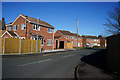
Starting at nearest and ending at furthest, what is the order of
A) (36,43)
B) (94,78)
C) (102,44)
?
(94,78) → (36,43) → (102,44)

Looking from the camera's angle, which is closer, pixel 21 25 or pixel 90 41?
pixel 21 25

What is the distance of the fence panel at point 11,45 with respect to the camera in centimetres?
1614

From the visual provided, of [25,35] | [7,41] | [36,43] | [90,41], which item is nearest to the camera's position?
[7,41]

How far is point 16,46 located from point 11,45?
0.84 meters

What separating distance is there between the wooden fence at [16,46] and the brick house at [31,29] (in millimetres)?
4566

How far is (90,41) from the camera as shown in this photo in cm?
7156

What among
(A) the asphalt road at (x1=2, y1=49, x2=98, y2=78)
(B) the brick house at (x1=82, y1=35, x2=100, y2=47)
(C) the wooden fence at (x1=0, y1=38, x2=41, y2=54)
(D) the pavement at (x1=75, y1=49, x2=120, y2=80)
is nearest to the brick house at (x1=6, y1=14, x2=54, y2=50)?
(C) the wooden fence at (x1=0, y1=38, x2=41, y2=54)

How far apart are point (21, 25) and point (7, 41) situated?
968cm

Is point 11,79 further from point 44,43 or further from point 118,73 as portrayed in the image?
point 44,43

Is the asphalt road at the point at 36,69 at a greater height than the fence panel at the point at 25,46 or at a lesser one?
lesser

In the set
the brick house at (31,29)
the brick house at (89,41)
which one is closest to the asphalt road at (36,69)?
the brick house at (31,29)

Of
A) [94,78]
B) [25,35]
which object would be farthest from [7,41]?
[94,78]

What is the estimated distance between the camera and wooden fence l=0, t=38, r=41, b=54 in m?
15.8

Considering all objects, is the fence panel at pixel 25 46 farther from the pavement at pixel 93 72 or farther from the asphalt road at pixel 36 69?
the pavement at pixel 93 72
